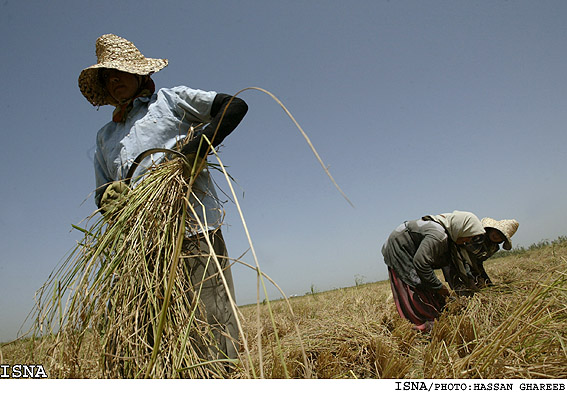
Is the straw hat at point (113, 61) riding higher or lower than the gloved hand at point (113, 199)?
higher

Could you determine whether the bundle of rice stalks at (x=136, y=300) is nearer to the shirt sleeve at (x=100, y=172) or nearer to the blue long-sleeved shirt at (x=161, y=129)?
the blue long-sleeved shirt at (x=161, y=129)

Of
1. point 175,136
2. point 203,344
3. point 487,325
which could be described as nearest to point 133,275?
point 203,344

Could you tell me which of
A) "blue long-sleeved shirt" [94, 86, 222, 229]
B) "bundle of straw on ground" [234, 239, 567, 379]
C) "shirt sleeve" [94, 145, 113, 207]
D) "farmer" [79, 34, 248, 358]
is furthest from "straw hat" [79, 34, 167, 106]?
"bundle of straw on ground" [234, 239, 567, 379]

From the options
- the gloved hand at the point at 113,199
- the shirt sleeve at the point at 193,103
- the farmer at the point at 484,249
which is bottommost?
the farmer at the point at 484,249

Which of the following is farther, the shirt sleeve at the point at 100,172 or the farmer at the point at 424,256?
the farmer at the point at 424,256

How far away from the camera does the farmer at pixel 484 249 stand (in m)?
3.11

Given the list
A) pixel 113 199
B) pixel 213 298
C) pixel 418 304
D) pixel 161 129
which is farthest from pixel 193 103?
pixel 418 304

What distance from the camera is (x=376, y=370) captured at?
1.42m

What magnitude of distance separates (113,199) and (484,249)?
3.35 meters

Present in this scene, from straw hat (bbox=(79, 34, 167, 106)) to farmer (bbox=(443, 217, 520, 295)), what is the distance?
10.2 feet

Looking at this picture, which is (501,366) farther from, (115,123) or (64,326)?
(115,123)

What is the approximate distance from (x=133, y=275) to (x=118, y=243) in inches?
6.1

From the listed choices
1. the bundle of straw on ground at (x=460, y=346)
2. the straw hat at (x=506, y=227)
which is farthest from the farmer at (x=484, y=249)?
the bundle of straw on ground at (x=460, y=346)

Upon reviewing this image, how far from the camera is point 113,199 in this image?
1.40 m
